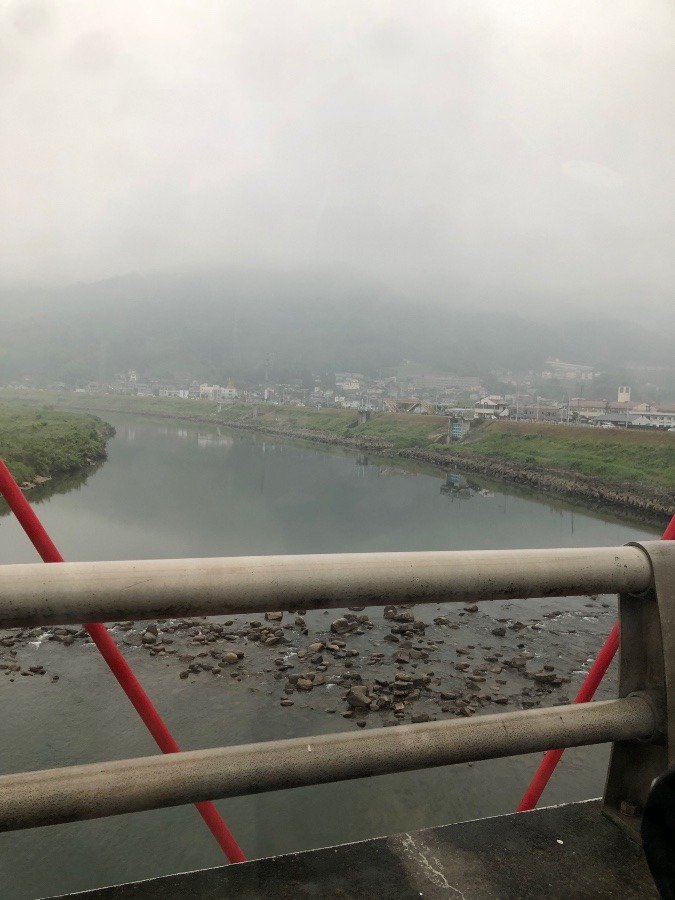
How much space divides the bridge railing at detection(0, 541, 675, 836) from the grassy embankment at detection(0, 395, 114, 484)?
16.3 metres

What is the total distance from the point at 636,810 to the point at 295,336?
181011 mm

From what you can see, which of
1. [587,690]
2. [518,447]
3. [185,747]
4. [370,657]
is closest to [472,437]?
[518,447]

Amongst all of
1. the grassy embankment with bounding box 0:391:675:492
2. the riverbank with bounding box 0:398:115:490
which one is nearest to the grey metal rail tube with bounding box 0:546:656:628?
the riverbank with bounding box 0:398:115:490

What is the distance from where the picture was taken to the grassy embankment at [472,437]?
27.9m

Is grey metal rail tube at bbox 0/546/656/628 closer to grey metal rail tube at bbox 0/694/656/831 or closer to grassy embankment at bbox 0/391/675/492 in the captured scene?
grey metal rail tube at bbox 0/694/656/831

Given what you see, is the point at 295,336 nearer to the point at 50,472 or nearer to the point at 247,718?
the point at 50,472

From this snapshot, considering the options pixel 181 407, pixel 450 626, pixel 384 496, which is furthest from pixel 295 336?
pixel 450 626

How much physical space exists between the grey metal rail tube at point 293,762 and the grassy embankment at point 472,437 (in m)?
25.0

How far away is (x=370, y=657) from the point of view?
276 inches

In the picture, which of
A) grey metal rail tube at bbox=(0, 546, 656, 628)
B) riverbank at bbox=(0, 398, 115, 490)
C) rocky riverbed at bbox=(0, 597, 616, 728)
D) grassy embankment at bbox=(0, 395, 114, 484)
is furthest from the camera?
grassy embankment at bbox=(0, 395, 114, 484)

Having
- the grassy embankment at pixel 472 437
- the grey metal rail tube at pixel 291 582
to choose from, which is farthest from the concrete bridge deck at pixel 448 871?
the grassy embankment at pixel 472 437

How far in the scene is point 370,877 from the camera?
1261 millimetres

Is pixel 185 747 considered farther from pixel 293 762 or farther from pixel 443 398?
pixel 443 398

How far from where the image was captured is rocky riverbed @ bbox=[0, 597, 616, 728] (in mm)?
5988
